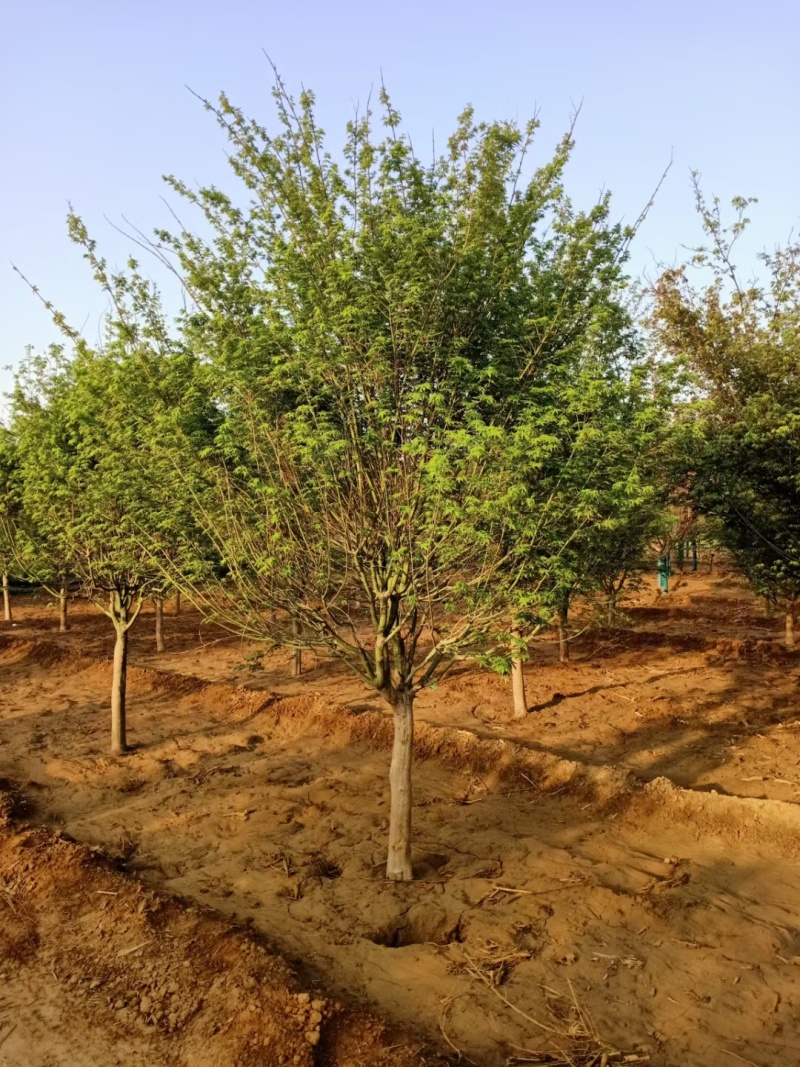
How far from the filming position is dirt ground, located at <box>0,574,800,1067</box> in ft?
17.6

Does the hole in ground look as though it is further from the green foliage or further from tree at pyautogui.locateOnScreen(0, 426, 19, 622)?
tree at pyautogui.locateOnScreen(0, 426, 19, 622)

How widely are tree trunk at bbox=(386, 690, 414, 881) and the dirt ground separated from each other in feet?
0.88


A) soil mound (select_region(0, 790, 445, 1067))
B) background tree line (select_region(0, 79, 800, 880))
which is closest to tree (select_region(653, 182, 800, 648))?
background tree line (select_region(0, 79, 800, 880))

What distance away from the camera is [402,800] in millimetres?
7582

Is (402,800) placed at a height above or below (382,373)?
below

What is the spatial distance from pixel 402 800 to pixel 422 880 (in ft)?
3.11

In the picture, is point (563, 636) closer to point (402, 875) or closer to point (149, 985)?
point (402, 875)

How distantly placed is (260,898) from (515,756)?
5.01 metres

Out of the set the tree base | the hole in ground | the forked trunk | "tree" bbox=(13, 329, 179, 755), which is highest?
"tree" bbox=(13, 329, 179, 755)

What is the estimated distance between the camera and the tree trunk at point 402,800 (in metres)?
7.58

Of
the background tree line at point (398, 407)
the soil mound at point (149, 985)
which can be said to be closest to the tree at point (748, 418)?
the background tree line at point (398, 407)

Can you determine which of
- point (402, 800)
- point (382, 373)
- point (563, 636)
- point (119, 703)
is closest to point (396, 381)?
point (382, 373)

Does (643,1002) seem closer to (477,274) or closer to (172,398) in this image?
(477,274)

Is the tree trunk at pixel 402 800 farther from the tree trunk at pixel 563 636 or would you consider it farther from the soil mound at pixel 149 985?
the tree trunk at pixel 563 636
